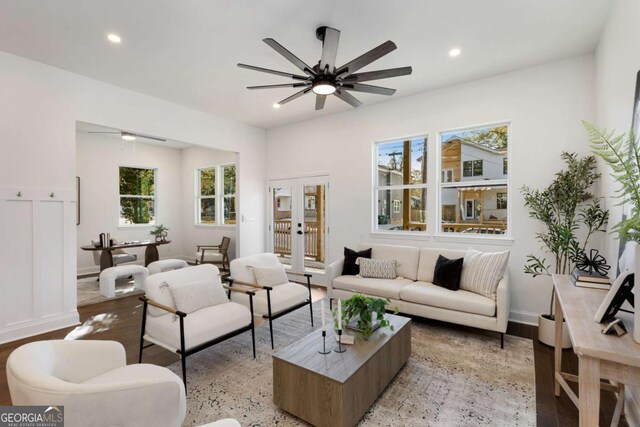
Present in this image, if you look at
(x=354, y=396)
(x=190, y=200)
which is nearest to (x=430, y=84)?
(x=354, y=396)

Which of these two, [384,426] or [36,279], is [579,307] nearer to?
[384,426]

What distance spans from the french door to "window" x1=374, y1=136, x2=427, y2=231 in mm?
1063

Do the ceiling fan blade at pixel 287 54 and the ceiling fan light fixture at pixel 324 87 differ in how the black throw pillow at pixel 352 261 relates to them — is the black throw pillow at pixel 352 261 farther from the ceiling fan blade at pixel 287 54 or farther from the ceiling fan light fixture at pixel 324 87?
the ceiling fan blade at pixel 287 54

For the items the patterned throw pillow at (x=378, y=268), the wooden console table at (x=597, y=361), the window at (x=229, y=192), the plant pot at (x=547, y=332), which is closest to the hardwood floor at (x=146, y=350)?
the plant pot at (x=547, y=332)

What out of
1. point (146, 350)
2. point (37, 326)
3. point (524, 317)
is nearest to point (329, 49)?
point (146, 350)

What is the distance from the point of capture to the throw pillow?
3420 mm

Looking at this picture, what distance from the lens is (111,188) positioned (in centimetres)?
714

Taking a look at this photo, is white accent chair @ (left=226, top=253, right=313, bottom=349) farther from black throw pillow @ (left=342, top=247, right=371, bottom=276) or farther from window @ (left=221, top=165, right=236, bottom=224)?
window @ (left=221, top=165, right=236, bottom=224)

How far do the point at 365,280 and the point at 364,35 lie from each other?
9.85 ft

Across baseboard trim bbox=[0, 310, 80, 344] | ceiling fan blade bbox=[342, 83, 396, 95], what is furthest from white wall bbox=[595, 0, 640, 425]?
baseboard trim bbox=[0, 310, 80, 344]

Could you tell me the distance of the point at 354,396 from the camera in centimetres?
198

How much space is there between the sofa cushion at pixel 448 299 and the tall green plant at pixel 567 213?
0.78 metres

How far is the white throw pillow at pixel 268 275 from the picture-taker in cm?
369

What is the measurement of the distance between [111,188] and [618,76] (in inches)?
347
